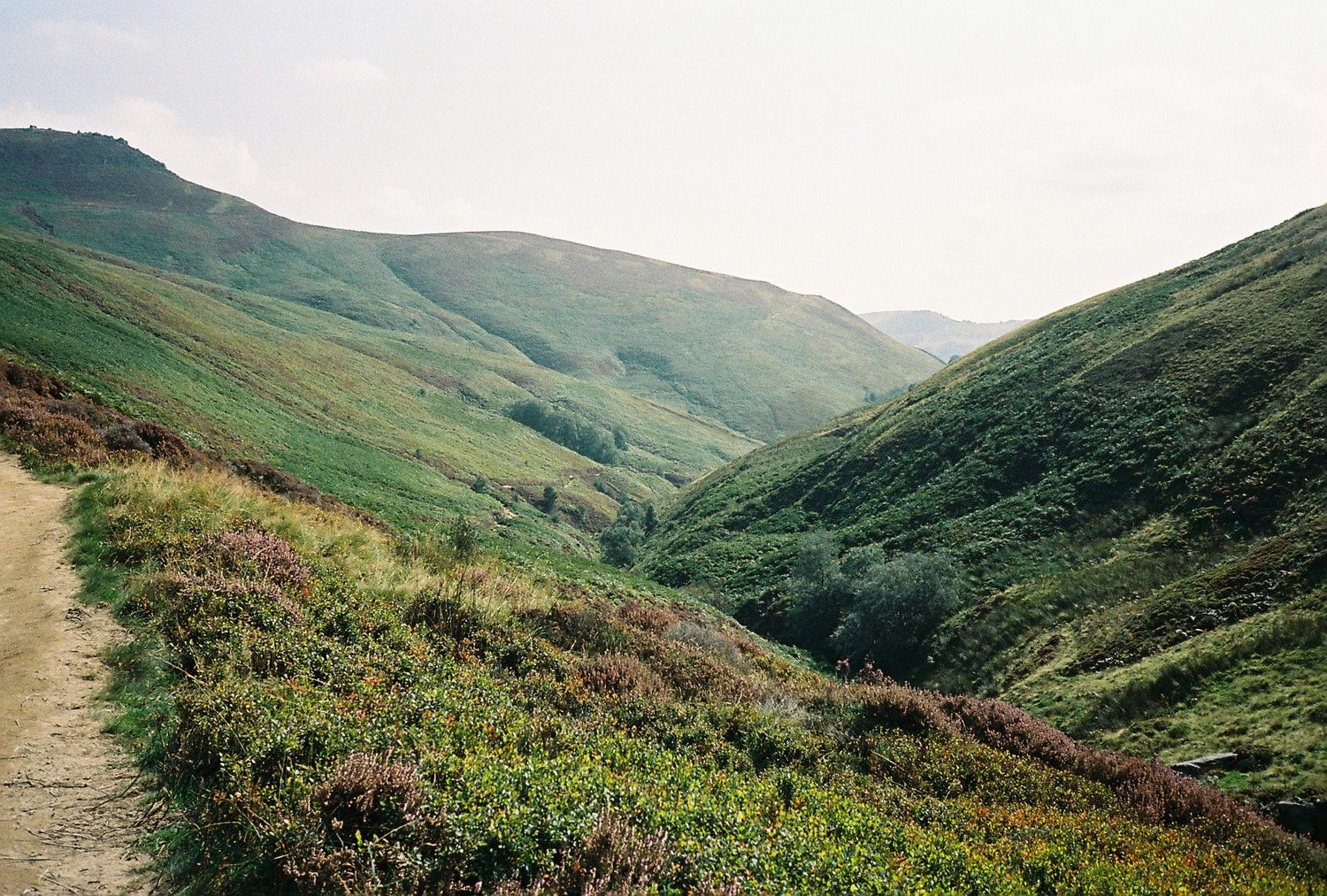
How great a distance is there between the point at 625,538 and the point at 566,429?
51.6 metres

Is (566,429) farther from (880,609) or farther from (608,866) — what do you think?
(608,866)

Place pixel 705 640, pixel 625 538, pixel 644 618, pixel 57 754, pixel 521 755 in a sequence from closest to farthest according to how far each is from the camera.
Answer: pixel 57 754, pixel 521 755, pixel 705 640, pixel 644 618, pixel 625 538

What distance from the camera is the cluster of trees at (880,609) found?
2986cm

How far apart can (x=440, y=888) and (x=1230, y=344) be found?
4561 centimetres

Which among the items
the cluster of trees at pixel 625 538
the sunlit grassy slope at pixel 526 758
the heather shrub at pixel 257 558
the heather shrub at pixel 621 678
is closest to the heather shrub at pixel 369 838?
the sunlit grassy slope at pixel 526 758

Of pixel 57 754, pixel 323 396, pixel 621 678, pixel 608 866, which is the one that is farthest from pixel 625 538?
pixel 608 866

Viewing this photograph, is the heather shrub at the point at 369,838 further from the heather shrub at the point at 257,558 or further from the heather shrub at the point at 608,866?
the heather shrub at the point at 257,558

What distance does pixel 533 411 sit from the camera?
353 feet

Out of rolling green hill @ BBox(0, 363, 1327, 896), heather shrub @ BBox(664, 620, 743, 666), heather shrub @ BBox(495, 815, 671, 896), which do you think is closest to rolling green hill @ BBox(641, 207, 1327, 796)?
rolling green hill @ BBox(0, 363, 1327, 896)

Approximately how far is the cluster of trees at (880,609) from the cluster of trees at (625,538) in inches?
877

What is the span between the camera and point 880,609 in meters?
30.9

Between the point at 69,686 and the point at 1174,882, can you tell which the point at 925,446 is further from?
the point at 69,686

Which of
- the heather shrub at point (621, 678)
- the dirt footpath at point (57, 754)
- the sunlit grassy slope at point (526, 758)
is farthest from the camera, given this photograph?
the heather shrub at point (621, 678)

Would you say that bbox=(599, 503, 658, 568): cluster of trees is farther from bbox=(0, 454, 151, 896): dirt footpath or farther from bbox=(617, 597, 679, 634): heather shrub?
bbox=(0, 454, 151, 896): dirt footpath
